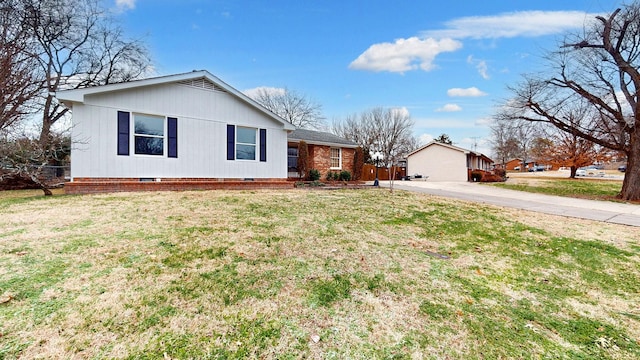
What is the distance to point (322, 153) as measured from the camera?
18078mm

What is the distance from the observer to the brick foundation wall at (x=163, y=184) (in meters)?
9.00

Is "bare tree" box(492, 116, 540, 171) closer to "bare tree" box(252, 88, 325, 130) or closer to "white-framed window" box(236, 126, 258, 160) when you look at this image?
"white-framed window" box(236, 126, 258, 160)

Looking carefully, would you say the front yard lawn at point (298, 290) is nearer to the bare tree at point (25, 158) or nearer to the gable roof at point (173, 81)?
the bare tree at point (25, 158)

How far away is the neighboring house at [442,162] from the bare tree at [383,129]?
6.66 meters

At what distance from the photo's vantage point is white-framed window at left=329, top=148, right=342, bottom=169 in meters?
18.8

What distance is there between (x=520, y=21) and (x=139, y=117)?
607 inches

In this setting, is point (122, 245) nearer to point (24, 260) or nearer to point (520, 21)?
point (24, 260)

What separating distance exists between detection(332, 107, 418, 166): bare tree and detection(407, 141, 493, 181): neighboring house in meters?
6.66

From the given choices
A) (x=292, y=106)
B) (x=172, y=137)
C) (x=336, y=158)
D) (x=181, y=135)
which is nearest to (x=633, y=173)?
(x=336, y=158)

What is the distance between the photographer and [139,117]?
1003cm

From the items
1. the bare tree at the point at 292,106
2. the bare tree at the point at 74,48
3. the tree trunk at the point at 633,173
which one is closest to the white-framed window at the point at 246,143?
the bare tree at the point at 74,48

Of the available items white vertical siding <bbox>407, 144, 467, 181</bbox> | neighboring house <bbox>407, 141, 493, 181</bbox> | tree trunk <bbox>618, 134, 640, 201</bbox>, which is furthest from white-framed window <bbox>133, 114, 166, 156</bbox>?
white vertical siding <bbox>407, 144, 467, 181</bbox>

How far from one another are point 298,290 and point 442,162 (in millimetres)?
27730

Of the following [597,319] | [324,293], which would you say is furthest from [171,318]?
[597,319]
